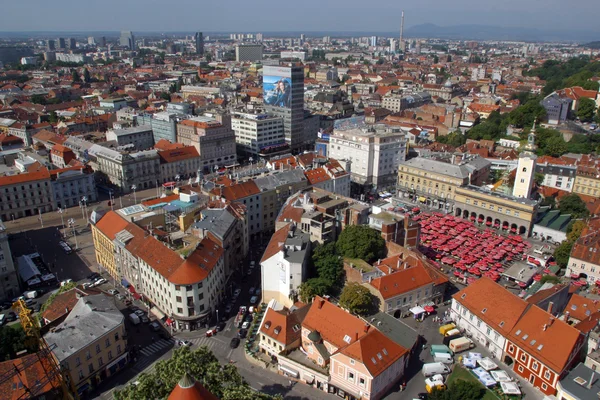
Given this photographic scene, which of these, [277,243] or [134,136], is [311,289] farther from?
[134,136]

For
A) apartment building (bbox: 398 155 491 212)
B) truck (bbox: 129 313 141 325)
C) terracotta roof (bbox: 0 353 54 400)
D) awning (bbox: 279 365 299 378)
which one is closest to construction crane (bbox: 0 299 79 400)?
terracotta roof (bbox: 0 353 54 400)

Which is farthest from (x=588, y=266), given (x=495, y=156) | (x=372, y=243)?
(x=495, y=156)

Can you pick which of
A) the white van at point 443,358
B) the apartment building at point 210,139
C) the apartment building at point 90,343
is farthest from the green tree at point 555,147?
the apartment building at point 90,343

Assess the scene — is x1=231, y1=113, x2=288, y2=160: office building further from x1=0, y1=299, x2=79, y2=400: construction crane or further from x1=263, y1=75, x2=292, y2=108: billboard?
x1=0, y1=299, x2=79, y2=400: construction crane

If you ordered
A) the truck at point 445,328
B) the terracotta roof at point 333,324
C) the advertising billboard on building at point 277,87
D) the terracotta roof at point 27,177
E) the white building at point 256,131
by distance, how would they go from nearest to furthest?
the terracotta roof at point 333,324, the truck at point 445,328, the terracotta roof at point 27,177, the white building at point 256,131, the advertising billboard on building at point 277,87

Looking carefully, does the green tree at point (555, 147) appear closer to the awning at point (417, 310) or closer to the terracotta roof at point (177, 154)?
the awning at point (417, 310)

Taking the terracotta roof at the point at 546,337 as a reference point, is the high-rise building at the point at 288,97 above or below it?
above

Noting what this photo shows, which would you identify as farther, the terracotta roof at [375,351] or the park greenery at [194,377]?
the terracotta roof at [375,351]
